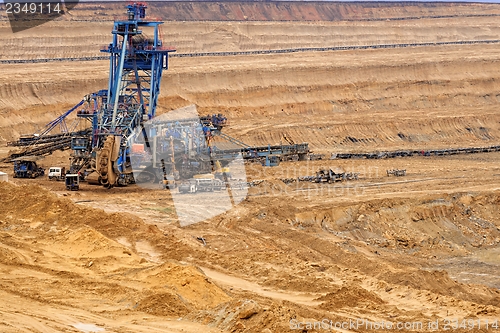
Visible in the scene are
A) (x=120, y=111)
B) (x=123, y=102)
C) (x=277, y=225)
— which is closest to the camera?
(x=277, y=225)

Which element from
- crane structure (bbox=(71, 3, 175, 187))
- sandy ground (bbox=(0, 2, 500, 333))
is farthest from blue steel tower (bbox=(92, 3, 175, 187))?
sandy ground (bbox=(0, 2, 500, 333))

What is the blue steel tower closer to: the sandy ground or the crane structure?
the crane structure

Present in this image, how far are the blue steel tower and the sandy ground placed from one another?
1508 millimetres

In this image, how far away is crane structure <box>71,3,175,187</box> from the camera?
174ft

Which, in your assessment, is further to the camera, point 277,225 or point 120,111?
point 120,111

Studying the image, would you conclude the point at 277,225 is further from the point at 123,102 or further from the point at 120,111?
the point at 123,102

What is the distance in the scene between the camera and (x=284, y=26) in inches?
5576

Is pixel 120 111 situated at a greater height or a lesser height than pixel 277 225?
greater

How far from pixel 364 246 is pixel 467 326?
16.0 m

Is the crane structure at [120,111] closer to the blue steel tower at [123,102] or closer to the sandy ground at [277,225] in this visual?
the blue steel tower at [123,102]

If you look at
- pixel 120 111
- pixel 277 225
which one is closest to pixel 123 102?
pixel 120 111

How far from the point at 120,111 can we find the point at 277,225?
16.1 meters

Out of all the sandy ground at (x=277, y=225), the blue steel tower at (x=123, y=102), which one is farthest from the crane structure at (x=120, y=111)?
the sandy ground at (x=277, y=225)

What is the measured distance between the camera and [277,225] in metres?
44.8
